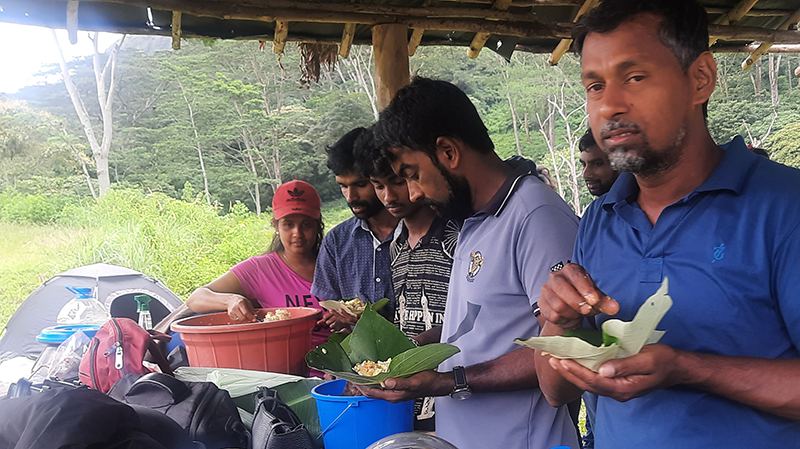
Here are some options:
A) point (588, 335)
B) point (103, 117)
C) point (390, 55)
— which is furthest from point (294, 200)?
point (103, 117)

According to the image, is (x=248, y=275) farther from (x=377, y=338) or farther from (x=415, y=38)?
(x=415, y=38)

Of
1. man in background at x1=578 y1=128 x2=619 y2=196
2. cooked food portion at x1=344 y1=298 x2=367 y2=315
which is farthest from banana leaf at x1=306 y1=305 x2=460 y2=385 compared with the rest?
man in background at x1=578 y1=128 x2=619 y2=196

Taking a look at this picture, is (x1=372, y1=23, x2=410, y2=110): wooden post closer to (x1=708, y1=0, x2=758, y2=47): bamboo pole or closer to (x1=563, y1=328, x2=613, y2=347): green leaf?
(x1=708, y1=0, x2=758, y2=47): bamboo pole

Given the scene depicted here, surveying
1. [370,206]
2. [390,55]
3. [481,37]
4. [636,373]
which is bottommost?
[636,373]

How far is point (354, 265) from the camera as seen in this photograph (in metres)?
2.78

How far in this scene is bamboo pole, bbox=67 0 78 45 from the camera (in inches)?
117

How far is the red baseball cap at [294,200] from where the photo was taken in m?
3.12

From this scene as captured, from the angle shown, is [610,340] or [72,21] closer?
[610,340]

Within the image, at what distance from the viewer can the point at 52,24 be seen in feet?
10.1

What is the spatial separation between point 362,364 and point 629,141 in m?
1.04

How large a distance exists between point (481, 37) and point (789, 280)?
10.4 feet

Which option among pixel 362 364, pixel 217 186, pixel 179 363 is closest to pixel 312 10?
pixel 179 363

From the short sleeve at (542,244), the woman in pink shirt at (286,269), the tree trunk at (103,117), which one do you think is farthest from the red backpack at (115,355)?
the tree trunk at (103,117)

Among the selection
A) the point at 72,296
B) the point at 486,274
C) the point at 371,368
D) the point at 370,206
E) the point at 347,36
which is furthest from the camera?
the point at 72,296
